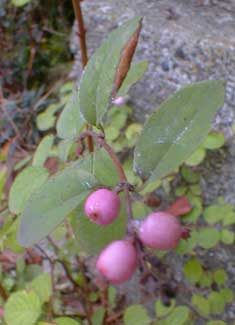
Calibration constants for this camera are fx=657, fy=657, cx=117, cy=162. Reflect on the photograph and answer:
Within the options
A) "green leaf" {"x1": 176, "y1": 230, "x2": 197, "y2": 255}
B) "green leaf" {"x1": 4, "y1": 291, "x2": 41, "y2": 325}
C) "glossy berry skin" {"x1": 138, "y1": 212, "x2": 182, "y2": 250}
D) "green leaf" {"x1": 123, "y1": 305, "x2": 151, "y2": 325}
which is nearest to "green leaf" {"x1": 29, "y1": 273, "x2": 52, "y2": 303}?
"green leaf" {"x1": 4, "y1": 291, "x2": 41, "y2": 325}

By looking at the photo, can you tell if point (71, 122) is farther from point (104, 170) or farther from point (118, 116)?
point (118, 116)

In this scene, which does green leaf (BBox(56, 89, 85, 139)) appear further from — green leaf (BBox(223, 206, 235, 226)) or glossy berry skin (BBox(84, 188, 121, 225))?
green leaf (BBox(223, 206, 235, 226))

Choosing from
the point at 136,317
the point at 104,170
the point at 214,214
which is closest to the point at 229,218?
the point at 214,214

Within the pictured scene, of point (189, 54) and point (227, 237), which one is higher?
point (189, 54)

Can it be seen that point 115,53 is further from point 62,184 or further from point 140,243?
point 140,243

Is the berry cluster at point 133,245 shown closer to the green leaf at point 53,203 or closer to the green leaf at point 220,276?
the green leaf at point 53,203

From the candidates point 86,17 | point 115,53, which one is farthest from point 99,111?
point 86,17
